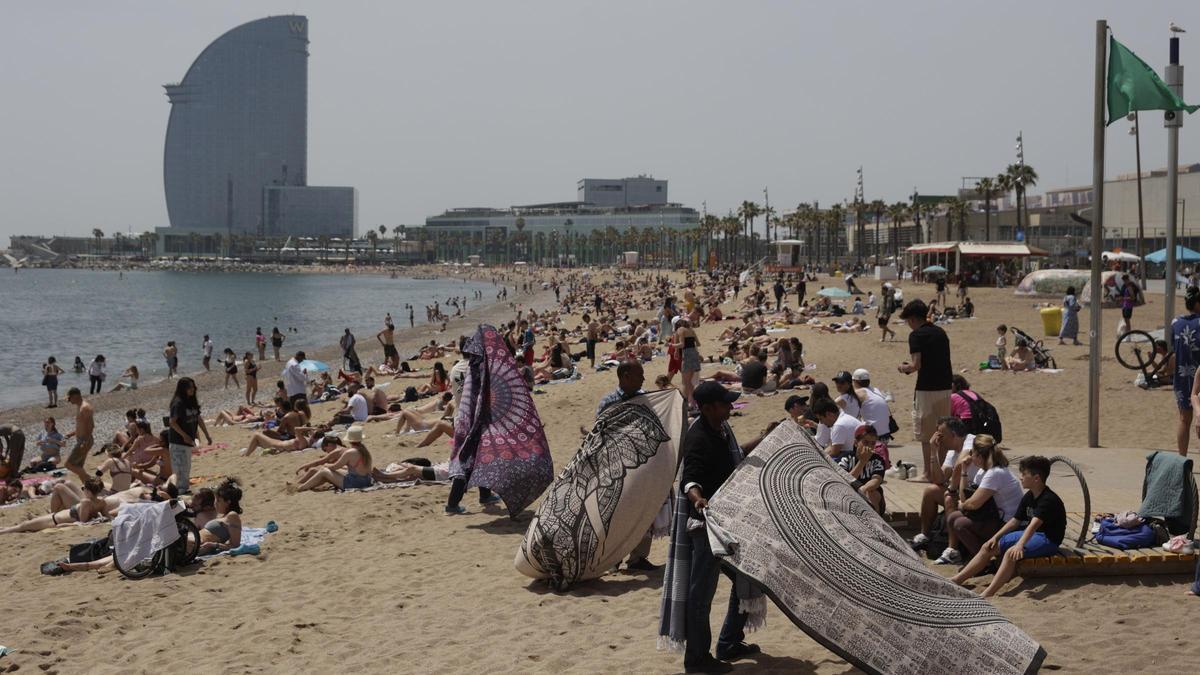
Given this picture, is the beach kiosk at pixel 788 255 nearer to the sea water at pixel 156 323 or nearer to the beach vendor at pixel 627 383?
the sea water at pixel 156 323

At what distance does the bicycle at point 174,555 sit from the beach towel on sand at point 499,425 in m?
2.07

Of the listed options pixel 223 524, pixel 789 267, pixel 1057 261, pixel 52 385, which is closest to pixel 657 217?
pixel 789 267

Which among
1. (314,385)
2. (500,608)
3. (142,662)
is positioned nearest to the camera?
(142,662)

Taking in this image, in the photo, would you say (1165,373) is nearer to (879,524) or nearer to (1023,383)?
(1023,383)

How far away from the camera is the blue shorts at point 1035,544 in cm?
602

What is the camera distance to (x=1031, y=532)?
595cm

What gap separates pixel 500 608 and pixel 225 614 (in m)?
1.76

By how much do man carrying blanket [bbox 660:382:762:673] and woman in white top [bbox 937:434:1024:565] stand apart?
192 cm

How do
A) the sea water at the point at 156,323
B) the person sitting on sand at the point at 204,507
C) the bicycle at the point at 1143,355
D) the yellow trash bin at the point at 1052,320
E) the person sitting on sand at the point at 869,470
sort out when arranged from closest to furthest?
the person sitting on sand at the point at 869,470 → the person sitting on sand at the point at 204,507 → the bicycle at the point at 1143,355 → the yellow trash bin at the point at 1052,320 → the sea water at the point at 156,323

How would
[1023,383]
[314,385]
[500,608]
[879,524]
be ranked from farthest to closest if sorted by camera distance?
1. [314,385]
2. [1023,383]
3. [500,608]
4. [879,524]

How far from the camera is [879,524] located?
461 cm

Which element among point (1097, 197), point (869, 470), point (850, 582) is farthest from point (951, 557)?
point (1097, 197)

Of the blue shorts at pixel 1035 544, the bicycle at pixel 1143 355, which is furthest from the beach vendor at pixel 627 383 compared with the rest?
the bicycle at pixel 1143 355

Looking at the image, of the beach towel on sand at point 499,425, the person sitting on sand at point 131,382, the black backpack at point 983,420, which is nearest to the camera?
the black backpack at point 983,420
